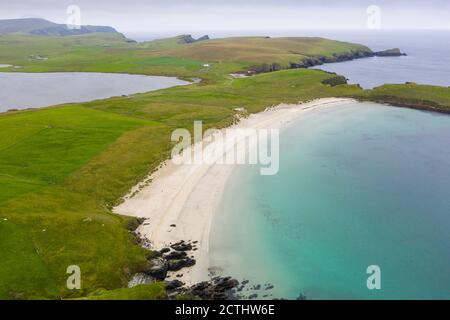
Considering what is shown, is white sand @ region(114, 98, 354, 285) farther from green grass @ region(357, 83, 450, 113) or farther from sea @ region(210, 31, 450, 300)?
green grass @ region(357, 83, 450, 113)

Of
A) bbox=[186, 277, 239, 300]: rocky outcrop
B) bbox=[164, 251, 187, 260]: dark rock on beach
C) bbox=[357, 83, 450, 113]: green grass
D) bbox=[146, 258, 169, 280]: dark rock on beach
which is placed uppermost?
bbox=[357, 83, 450, 113]: green grass

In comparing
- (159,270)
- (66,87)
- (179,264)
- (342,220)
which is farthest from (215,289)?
(66,87)

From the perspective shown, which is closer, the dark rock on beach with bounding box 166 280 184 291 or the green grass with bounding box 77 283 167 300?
the green grass with bounding box 77 283 167 300

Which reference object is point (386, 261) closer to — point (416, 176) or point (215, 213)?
point (215, 213)

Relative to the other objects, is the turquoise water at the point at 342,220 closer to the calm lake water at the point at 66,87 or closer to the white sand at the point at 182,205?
the white sand at the point at 182,205

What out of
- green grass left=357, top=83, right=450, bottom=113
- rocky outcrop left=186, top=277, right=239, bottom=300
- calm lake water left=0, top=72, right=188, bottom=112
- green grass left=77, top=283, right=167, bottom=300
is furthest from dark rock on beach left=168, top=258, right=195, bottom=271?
calm lake water left=0, top=72, right=188, bottom=112

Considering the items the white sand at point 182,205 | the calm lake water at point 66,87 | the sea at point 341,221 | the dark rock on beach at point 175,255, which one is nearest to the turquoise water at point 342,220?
the sea at point 341,221
